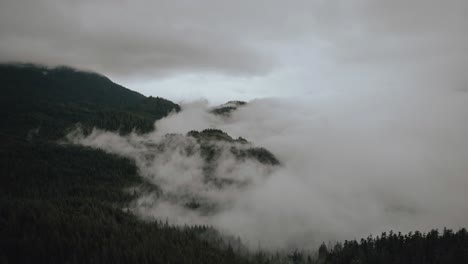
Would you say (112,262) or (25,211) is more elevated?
(25,211)

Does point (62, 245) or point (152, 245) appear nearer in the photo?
point (62, 245)

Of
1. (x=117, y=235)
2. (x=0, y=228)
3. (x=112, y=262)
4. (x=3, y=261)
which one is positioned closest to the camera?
(x=3, y=261)

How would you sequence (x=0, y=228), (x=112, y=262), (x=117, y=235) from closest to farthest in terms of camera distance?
1. (x=112, y=262)
2. (x=0, y=228)
3. (x=117, y=235)

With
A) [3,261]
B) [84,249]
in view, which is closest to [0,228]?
[3,261]

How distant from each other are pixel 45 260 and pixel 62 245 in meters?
10.2

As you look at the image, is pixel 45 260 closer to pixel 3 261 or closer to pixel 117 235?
pixel 3 261

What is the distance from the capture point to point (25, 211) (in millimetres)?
197000

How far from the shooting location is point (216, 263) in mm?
178250

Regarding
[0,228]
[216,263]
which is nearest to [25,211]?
[0,228]

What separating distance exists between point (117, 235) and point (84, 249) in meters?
24.4

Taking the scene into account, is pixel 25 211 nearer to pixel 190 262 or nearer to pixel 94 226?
pixel 94 226

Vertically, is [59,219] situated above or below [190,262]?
above

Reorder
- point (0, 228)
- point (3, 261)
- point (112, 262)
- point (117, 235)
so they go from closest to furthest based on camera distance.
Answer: point (3, 261)
point (112, 262)
point (0, 228)
point (117, 235)

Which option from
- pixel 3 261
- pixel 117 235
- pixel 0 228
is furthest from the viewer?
pixel 117 235
